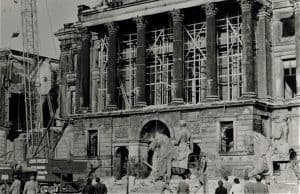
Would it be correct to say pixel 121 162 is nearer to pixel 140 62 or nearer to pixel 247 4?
pixel 140 62

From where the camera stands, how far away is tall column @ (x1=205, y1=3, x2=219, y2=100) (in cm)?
4572

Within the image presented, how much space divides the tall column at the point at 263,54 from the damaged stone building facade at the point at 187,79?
0.08m

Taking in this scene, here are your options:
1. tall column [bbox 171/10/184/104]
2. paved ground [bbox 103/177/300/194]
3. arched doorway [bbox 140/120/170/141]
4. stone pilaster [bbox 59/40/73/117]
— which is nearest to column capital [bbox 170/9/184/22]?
tall column [bbox 171/10/184/104]

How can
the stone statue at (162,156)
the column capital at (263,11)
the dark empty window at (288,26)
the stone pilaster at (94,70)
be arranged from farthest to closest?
the stone pilaster at (94,70)
the dark empty window at (288,26)
the column capital at (263,11)
the stone statue at (162,156)

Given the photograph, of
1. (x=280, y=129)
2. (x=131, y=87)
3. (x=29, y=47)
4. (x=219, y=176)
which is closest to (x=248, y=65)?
(x=280, y=129)

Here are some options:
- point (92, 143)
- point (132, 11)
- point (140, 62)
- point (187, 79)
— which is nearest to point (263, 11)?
point (187, 79)

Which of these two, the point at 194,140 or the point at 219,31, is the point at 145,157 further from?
the point at 219,31

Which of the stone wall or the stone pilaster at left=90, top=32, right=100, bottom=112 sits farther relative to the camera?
the stone pilaster at left=90, top=32, right=100, bottom=112

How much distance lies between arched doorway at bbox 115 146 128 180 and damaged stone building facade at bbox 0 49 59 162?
16.5m

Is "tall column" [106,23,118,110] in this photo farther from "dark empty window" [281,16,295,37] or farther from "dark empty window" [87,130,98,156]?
"dark empty window" [281,16,295,37]

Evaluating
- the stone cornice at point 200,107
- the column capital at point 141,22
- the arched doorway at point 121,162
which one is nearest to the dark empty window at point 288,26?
the stone cornice at point 200,107

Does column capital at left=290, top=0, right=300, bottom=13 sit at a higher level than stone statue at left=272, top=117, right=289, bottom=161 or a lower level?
higher

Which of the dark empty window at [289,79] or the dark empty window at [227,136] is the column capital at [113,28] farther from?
the dark empty window at [289,79]

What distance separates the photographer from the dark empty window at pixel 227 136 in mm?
44688
